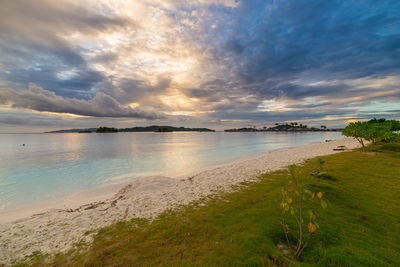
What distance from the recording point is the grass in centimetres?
470

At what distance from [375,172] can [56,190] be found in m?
30.5

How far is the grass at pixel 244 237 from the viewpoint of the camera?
470cm

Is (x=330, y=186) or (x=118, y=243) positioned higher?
(x=330, y=186)

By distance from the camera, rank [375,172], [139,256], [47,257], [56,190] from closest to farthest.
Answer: [139,256], [47,257], [375,172], [56,190]

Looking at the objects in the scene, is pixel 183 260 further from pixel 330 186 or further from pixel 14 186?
pixel 14 186

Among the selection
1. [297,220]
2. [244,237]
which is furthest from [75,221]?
[297,220]

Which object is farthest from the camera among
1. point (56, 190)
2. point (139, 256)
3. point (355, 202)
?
point (56, 190)

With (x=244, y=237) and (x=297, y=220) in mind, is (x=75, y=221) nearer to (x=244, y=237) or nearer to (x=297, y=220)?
(x=244, y=237)

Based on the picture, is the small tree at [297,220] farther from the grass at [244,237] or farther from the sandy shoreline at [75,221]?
the sandy shoreline at [75,221]

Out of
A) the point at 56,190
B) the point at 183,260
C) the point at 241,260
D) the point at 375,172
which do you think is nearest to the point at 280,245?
the point at 241,260

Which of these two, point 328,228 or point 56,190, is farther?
point 56,190

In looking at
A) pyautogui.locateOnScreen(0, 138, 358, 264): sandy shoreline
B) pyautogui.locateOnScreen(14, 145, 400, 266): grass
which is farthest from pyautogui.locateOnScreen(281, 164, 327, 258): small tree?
pyautogui.locateOnScreen(0, 138, 358, 264): sandy shoreline

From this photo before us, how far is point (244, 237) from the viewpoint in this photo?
5730 millimetres

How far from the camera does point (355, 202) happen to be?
8.55 meters
